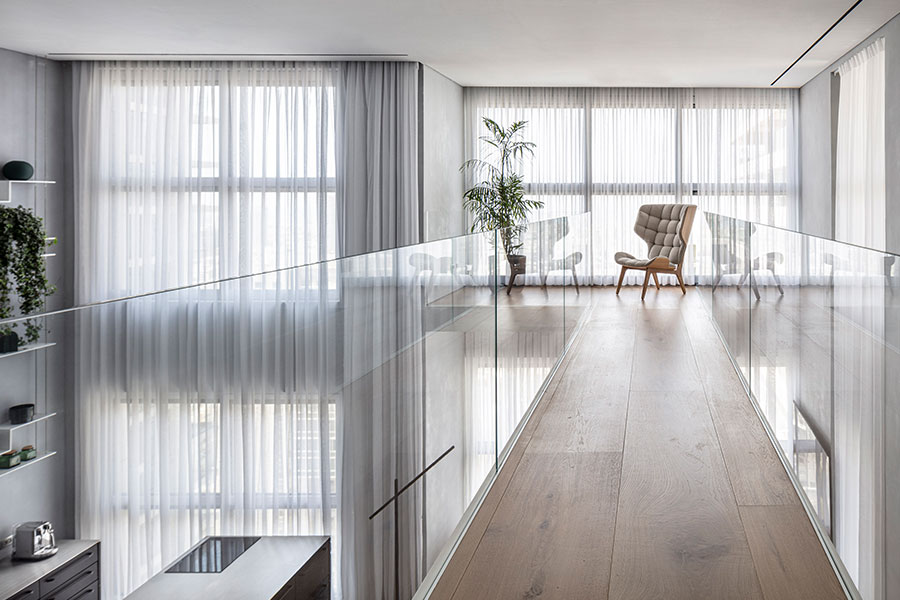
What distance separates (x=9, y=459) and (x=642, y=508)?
6.75ft

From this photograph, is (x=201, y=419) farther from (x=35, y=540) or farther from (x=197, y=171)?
(x=197, y=171)

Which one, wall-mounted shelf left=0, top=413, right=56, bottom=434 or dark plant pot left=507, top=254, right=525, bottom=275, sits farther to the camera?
dark plant pot left=507, top=254, right=525, bottom=275

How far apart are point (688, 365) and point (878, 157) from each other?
2.83m

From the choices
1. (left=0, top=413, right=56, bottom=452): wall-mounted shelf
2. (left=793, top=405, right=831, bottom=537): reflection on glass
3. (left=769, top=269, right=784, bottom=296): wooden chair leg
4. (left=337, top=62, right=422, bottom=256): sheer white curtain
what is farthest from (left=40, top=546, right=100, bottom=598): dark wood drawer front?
(left=337, top=62, right=422, bottom=256): sheer white curtain

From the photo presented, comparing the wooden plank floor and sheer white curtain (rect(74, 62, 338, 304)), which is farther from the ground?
sheer white curtain (rect(74, 62, 338, 304))

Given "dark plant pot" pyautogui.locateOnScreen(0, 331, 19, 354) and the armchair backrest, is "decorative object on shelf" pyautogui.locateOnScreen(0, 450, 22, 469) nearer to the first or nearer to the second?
"dark plant pot" pyautogui.locateOnScreen(0, 331, 19, 354)

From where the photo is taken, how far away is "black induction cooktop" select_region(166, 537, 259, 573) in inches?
35.9

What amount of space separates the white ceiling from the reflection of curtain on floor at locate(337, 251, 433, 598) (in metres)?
3.77

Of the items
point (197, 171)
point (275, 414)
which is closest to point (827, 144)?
point (197, 171)

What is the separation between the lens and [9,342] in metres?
0.68

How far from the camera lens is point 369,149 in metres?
7.19

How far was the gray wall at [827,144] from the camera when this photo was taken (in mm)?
5598

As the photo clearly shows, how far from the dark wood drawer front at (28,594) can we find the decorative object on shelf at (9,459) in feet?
0.36

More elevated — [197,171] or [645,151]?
[645,151]
